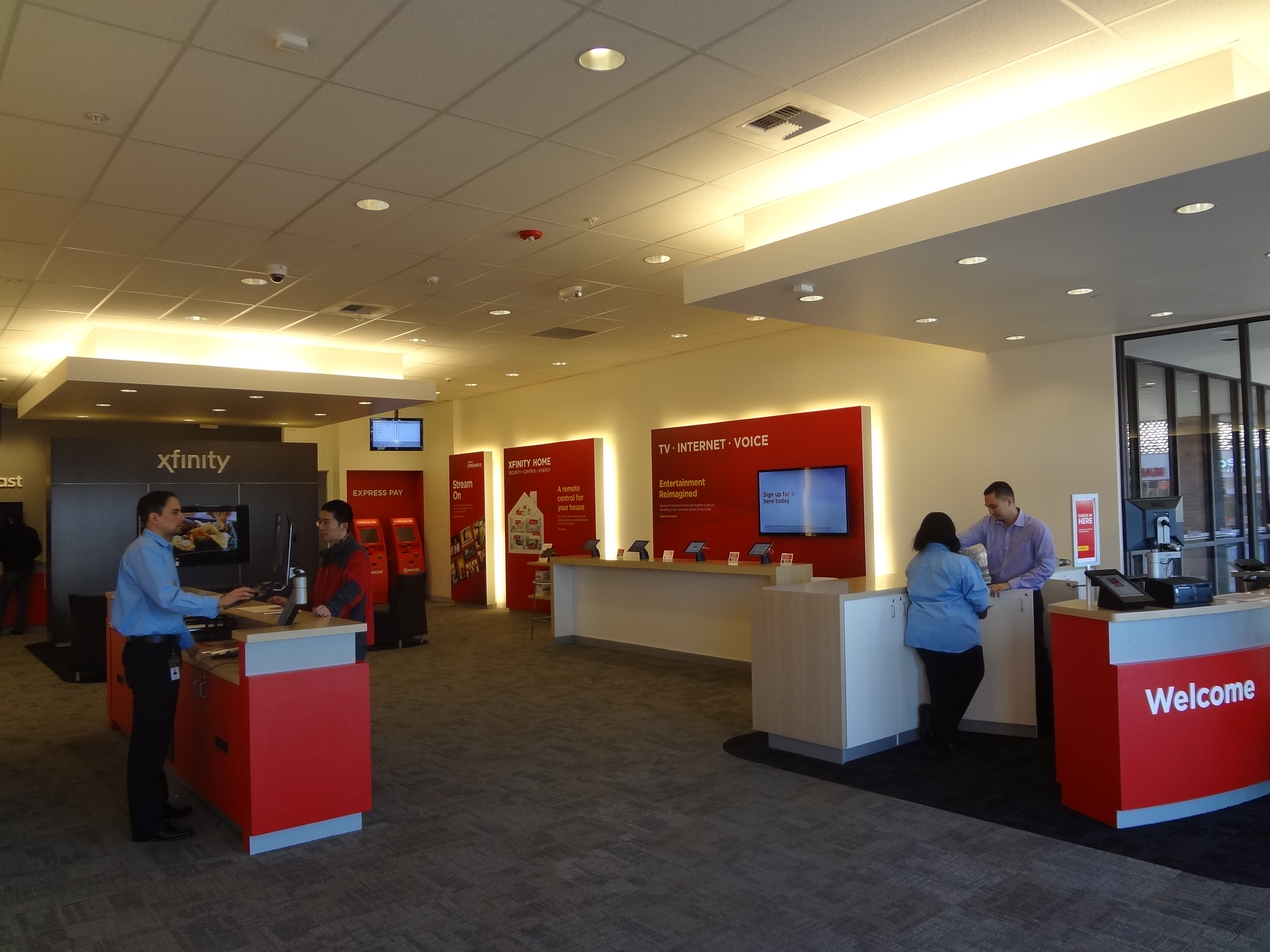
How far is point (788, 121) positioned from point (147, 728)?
415 cm

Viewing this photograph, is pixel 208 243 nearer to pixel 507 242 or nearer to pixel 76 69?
pixel 507 242

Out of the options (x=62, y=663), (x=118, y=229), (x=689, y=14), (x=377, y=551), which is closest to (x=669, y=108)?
(x=689, y=14)

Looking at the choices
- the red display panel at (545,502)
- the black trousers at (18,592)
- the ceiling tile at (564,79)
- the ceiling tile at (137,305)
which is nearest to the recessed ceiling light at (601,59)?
the ceiling tile at (564,79)

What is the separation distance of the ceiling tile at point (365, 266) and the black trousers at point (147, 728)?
3.04m

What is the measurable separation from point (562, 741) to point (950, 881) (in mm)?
2824

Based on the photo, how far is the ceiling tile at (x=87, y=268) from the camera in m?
6.07

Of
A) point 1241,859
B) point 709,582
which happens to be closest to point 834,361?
point 709,582

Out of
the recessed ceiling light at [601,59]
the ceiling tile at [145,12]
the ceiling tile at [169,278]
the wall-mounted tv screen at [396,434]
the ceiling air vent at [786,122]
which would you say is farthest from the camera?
the wall-mounted tv screen at [396,434]

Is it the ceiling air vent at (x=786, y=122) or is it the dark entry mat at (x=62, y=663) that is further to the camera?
the dark entry mat at (x=62, y=663)

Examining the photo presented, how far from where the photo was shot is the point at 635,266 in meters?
6.73

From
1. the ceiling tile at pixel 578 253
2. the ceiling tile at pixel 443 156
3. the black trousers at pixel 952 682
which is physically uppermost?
the ceiling tile at pixel 443 156

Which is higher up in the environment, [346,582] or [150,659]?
[346,582]

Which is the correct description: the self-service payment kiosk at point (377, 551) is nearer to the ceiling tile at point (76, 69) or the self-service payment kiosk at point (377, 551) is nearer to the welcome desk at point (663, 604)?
the welcome desk at point (663, 604)

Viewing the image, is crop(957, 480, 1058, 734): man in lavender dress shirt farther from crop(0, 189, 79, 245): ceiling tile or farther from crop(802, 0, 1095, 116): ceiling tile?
crop(0, 189, 79, 245): ceiling tile
